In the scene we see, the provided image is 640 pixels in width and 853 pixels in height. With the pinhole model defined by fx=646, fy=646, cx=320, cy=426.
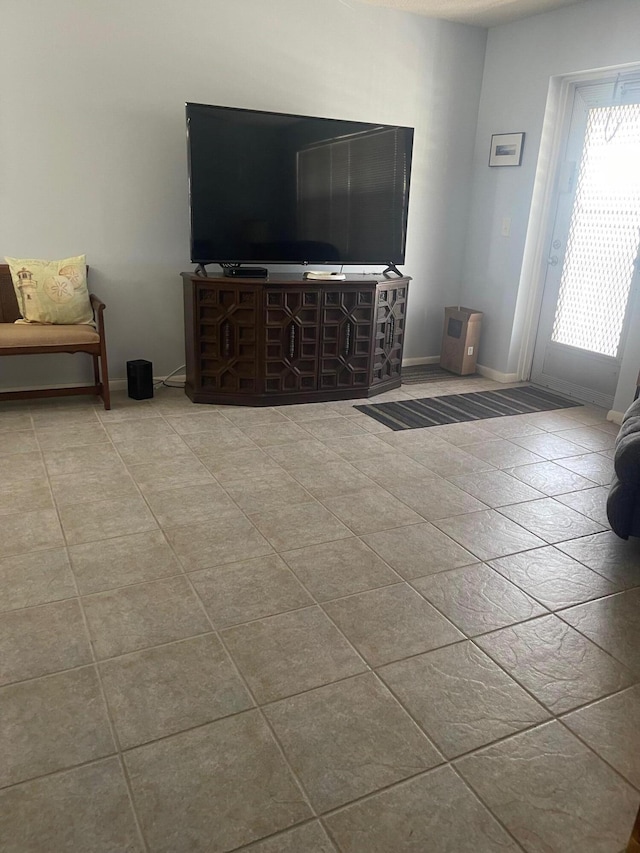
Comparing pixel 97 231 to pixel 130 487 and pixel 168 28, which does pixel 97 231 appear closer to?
pixel 168 28

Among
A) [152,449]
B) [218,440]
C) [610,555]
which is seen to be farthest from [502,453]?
[152,449]

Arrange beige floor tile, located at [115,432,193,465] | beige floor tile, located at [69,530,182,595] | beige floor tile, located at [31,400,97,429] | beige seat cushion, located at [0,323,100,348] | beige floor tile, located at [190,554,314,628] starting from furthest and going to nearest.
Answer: beige floor tile, located at [31,400,97,429]
beige seat cushion, located at [0,323,100,348]
beige floor tile, located at [115,432,193,465]
beige floor tile, located at [69,530,182,595]
beige floor tile, located at [190,554,314,628]

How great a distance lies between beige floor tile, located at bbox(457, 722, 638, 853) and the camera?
57.3 inches

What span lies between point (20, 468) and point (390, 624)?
2.09m

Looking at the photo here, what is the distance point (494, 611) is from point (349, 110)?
3.88 meters

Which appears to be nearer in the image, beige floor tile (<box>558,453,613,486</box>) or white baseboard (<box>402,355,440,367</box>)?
beige floor tile (<box>558,453,613,486</box>)

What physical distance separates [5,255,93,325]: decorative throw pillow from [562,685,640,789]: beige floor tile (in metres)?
3.51

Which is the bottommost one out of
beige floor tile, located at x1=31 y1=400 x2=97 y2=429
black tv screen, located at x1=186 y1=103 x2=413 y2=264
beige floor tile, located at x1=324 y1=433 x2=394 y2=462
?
beige floor tile, located at x1=324 y1=433 x2=394 y2=462

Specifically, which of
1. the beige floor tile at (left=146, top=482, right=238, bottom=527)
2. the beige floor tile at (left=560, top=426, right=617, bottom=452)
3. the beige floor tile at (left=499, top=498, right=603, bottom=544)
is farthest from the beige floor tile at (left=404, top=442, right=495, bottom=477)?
the beige floor tile at (left=146, top=482, right=238, bottom=527)

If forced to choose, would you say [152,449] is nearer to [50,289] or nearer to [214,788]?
[50,289]

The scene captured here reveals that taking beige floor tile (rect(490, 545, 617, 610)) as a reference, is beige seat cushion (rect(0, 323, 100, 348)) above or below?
above

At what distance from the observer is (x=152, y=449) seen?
3.55m

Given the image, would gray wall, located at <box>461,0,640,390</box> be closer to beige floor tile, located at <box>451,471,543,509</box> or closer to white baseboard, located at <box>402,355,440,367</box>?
white baseboard, located at <box>402,355,440,367</box>

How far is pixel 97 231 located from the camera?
4211 millimetres
